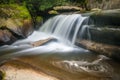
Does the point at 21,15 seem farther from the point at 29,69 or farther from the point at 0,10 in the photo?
the point at 29,69

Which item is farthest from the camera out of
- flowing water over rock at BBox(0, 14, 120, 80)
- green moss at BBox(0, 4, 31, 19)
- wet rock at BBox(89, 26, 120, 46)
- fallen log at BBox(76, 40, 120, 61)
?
green moss at BBox(0, 4, 31, 19)

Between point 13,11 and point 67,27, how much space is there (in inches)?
116

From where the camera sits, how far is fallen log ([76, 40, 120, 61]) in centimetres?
680

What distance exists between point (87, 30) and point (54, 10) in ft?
13.5

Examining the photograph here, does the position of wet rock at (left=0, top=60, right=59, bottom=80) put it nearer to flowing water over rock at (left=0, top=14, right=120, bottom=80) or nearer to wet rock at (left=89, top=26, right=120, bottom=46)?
flowing water over rock at (left=0, top=14, right=120, bottom=80)

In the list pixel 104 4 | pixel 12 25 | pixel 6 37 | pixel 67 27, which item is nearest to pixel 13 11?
pixel 12 25

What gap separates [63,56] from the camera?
7.12m

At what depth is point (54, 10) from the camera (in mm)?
11992

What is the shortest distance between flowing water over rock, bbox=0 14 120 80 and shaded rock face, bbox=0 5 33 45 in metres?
0.32

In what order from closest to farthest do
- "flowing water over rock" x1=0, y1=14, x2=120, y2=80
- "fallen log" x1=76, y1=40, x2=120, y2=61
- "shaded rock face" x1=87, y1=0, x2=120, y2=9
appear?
1. "flowing water over rock" x1=0, y1=14, x2=120, y2=80
2. "fallen log" x1=76, y1=40, x2=120, y2=61
3. "shaded rock face" x1=87, y1=0, x2=120, y2=9

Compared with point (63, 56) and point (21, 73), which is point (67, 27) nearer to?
point (63, 56)

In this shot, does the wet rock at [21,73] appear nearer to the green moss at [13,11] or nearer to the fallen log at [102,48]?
the fallen log at [102,48]

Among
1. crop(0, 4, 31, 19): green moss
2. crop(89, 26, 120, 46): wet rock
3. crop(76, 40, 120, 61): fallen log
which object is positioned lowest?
crop(76, 40, 120, 61): fallen log

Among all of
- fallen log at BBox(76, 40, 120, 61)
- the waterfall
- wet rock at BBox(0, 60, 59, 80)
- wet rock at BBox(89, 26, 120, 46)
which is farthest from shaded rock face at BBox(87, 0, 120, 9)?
wet rock at BBox(0, 60, 59, 80)
